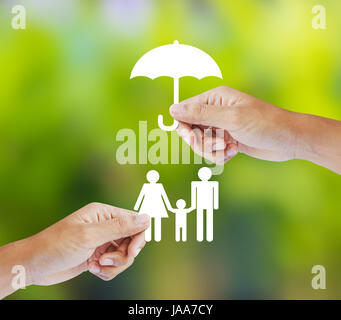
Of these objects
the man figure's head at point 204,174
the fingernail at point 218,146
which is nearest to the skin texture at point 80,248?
the man figure's head at point 204,174

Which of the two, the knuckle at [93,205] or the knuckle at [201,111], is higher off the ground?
the knuckle at [201,111]

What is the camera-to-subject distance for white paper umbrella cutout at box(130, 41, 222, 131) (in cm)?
225

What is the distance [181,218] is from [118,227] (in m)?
0.27

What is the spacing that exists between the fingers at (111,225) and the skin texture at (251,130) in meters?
0.38

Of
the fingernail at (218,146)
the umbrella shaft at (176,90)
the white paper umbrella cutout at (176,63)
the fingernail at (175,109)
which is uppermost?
the white paper umbrella cutout at (176,63)

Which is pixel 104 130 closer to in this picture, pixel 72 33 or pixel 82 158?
pixel 82 158

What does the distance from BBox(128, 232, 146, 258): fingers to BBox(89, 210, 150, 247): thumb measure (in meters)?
0.02

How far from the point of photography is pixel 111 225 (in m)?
2.21

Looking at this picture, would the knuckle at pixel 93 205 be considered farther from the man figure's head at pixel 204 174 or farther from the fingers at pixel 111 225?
the man figure's head at pixel 204 174

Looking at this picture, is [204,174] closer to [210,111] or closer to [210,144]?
[210,144]

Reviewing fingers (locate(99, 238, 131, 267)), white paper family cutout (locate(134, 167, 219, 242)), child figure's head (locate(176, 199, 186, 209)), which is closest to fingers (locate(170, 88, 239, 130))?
white paper family cutout (locate(134, 167, 219, 242))

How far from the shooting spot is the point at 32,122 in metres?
2.32

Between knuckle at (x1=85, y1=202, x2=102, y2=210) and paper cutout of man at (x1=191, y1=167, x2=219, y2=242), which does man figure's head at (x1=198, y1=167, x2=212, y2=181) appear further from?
knuckle at (x1=85, y1=202, x2=102, y2=210)

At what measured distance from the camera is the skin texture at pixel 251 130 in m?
2.22
